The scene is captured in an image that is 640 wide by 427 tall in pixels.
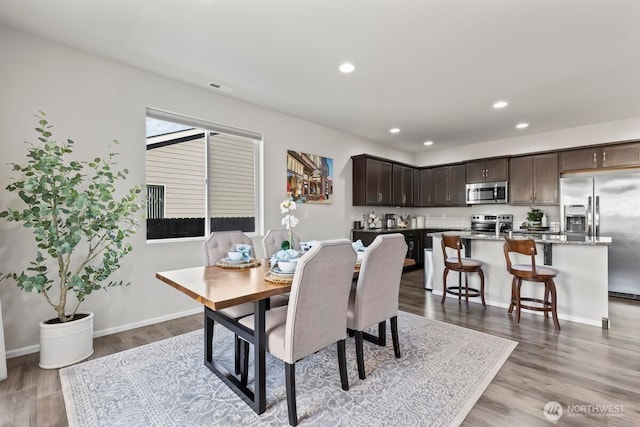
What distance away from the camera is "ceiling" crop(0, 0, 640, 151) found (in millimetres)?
2191

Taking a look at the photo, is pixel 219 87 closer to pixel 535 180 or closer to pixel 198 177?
pixel 198 177

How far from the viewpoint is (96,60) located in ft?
9.40

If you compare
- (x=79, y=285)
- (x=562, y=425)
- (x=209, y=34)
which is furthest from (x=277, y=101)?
(x=562, y=425)

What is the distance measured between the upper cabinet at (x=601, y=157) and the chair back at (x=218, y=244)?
548 centimetres

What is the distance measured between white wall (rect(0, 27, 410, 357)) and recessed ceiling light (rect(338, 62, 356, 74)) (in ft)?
4.99

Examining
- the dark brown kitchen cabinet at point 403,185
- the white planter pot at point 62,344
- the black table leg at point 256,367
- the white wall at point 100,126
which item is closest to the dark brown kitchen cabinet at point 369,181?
the dark brown kitchen cabinet at point 403,185

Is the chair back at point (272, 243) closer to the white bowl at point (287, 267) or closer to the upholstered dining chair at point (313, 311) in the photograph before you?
the white bowl at point (287, 267)

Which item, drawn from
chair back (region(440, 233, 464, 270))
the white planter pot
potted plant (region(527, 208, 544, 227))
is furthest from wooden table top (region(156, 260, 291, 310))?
potted plant (region(527, 208, 544, 227))

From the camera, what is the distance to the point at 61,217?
264 cm

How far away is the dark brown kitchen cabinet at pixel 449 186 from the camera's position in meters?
6.25

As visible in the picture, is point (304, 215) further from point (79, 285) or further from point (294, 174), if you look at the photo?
point (79, 285)

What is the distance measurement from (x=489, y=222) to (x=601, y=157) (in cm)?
201

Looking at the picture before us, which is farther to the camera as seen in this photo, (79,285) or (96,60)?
(96,60)

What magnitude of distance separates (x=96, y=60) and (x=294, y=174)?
8.59 feet
